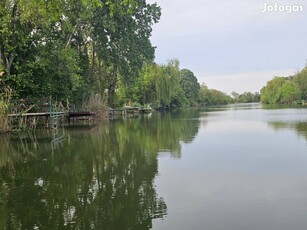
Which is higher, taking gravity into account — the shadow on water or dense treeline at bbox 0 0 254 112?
dense treeline at bbox 0 0 254 112

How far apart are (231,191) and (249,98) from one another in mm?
159058

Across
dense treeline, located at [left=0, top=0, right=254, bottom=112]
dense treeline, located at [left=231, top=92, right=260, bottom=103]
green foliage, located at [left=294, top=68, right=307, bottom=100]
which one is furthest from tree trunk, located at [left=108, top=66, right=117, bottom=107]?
dense treeline, located at [left=231, top=92, right=260, bottom=103]

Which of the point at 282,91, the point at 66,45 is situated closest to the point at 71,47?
the point at 66,45

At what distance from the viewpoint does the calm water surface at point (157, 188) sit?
4.98m

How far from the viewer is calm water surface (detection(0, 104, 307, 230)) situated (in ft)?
16.3

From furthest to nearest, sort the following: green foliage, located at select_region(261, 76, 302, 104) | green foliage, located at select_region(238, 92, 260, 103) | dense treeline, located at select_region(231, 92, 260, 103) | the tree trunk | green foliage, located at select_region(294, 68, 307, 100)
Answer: dense treeline, located at select_region(231, 92, 260, 103)
green foliage, located at select_region(238, 92, 260, 103)
green foliage, located at select_region(261, 76, 302, 104)
green foliage, located at select_region(294, 68, 307, 100)
the tree trunk

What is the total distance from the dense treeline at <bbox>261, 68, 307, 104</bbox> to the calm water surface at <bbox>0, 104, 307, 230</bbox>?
71269mm

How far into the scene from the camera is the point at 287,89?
287ft

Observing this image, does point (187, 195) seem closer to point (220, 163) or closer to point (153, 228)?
point (153, 228)

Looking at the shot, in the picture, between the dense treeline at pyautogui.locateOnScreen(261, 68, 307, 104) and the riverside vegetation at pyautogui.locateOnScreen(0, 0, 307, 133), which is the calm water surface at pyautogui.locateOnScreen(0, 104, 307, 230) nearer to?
the riverside vegetation at pyautogui.locateOnScreen(0, 0, 307, 133)

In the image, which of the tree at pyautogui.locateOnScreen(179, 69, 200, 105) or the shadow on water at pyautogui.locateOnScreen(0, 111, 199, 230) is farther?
the tree at pyautogui.locateOnScreen(179, 69, 200, 105)

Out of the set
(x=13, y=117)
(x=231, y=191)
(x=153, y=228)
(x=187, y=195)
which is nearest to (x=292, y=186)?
(x=231, y=191)

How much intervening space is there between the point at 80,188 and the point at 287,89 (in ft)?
290

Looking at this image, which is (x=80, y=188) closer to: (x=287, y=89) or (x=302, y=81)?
(x=302, y=81)
